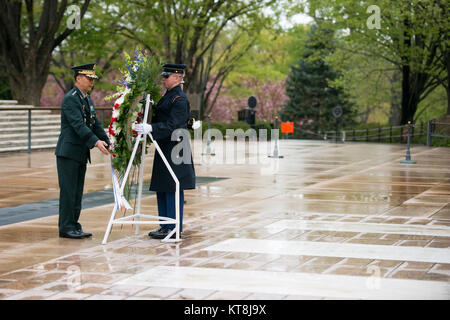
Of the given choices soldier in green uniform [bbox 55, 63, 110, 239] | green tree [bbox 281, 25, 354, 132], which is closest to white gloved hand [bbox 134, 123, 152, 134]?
soldier in green uniform [bbox 55, 63, 110, 239]

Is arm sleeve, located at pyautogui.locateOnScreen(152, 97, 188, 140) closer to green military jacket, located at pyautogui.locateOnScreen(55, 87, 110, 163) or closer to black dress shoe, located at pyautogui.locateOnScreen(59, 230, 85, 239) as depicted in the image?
green military jacket, located at pyautogui.locateOnScreen(55, 87, 110, 163)

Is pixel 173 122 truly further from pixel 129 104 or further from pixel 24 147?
pixel 24 147

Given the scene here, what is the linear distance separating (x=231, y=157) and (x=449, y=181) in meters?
7.87

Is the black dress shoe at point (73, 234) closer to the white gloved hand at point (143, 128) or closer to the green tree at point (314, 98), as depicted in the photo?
the white gloved hand at point (143, 128)

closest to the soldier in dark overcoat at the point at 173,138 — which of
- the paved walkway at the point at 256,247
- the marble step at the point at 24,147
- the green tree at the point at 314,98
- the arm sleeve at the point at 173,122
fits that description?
the arm sleeve at the point at 173,122

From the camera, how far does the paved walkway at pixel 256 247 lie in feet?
21.3

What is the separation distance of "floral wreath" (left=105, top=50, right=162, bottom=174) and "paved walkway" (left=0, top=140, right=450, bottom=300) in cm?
108

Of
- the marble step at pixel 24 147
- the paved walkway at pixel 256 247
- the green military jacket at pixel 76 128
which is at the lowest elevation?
the paved walkway at pixel 256 247

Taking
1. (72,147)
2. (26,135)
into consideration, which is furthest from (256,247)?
(26,135)

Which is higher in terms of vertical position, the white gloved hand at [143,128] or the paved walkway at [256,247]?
the white gloved hand at [143,128]

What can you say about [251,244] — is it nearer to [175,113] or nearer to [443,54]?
[175,113]

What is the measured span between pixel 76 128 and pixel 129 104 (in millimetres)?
691

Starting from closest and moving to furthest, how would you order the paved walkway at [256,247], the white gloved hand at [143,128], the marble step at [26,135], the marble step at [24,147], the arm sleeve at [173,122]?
the paved walkway at [256,247]
the white gloved hand at [143,128]
the arm sleeve at [173,122]
the marble step at [24,147]
the marble step at [26,135]

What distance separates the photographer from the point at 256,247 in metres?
8.52
